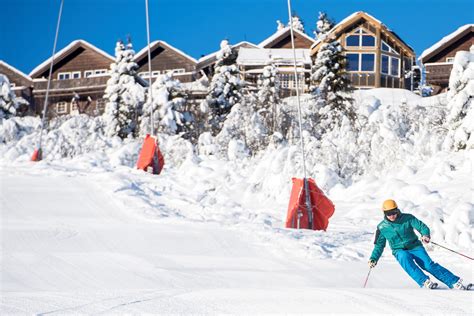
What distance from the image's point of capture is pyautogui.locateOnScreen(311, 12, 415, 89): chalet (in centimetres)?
4028

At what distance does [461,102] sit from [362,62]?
27029 millimetres

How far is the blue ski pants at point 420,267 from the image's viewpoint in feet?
21.5

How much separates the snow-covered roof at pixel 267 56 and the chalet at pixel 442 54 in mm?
7192

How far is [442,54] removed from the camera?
40.8 meters

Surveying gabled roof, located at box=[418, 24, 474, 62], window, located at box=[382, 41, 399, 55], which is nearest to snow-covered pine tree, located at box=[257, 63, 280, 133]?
window, located at box=[382, 41, 399, 55]

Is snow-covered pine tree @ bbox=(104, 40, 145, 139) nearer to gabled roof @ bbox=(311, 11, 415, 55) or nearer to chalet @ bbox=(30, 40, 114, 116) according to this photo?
chalet @ bbox=(30, 40, 114, 116)

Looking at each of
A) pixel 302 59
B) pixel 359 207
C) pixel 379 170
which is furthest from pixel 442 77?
pixel 359 207

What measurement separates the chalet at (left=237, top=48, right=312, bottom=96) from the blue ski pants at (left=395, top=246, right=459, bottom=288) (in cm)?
3294

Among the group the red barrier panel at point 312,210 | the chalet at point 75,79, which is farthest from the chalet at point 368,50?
the red barrier panel at point 312,210

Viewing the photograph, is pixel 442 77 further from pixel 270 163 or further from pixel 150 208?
pixel 150 208

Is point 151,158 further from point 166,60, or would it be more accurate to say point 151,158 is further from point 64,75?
point 64,75

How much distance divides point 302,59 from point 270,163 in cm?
2652

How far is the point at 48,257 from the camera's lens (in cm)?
757

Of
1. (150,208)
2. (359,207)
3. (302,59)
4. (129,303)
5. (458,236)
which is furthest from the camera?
(302,59)
